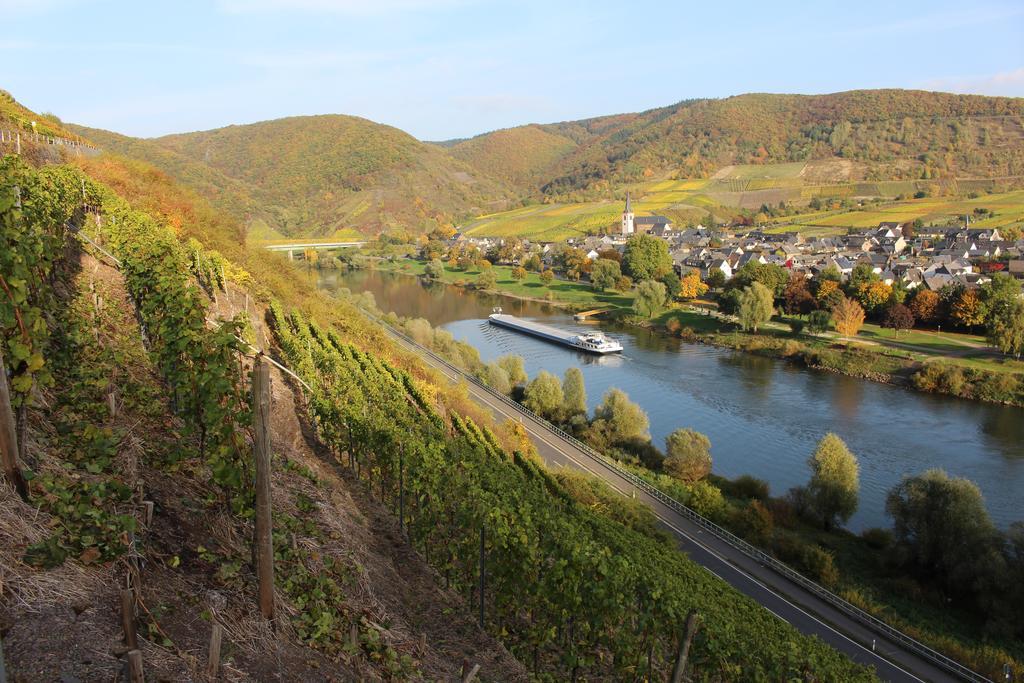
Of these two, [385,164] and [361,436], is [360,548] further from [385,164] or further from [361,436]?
[385,164]

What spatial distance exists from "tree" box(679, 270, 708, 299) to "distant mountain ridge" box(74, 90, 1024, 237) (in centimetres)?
6725

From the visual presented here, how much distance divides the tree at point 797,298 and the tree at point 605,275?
19491 mm

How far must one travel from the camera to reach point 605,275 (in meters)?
68.5

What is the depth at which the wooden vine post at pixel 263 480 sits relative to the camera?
15.6ft

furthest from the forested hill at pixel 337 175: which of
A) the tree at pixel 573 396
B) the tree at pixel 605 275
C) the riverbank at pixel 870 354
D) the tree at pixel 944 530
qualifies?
the tree at pixel 944 530

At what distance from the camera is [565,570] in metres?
8.81

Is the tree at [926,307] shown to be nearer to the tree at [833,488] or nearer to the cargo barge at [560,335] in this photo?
the cargo barge at [560,335]

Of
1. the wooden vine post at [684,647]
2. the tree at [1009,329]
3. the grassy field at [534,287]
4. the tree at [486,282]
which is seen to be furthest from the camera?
the tree at [486,282]

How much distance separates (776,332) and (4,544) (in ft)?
157

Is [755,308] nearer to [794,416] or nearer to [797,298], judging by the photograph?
[797,298]

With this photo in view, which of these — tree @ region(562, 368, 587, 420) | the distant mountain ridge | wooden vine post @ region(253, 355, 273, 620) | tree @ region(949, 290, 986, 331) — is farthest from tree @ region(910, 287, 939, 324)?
the distant mountain ridge

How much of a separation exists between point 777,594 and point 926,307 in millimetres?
37416

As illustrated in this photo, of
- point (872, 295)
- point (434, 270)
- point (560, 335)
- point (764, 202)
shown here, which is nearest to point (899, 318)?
point (872, 295)

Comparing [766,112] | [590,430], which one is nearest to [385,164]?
[766,112]
